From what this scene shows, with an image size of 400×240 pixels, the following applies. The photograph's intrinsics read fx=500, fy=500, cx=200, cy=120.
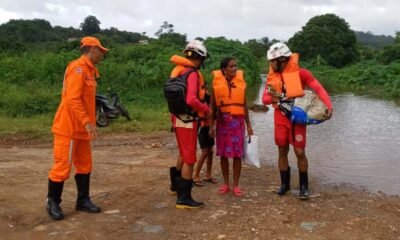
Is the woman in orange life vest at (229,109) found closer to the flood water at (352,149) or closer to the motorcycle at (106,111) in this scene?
the flood water at (352,149)

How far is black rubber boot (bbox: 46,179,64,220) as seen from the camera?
507 centimetres

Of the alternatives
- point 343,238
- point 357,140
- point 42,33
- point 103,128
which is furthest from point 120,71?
point 42,33

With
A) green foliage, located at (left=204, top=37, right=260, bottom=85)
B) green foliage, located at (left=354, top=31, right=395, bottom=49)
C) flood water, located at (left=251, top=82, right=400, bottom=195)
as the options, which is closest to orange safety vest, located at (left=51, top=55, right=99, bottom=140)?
Answer: flood water, located at (left=251, top=82, right=400, bottom=195)

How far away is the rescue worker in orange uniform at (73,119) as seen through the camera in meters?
4.90

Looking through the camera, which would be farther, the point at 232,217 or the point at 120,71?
the point at 120,71

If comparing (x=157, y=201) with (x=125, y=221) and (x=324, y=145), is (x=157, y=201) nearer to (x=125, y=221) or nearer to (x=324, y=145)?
(x=125, y=221)

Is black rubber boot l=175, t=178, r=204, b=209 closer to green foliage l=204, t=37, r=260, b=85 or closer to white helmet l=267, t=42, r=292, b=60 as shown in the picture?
white helmet l=267, t=42, r=292, b=60

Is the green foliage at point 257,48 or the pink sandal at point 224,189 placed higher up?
the green foliage at point 257,48

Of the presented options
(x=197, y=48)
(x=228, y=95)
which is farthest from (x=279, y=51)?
(x=197, y=48)

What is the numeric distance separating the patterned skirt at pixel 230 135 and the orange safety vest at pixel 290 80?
23.2 inches

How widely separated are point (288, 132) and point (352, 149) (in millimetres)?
4267

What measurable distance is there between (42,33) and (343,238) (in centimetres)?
6374

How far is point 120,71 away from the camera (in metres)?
18.4

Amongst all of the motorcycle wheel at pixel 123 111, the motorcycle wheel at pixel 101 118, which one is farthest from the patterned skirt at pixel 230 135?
the motorcycle wheel at pixel 123 111
